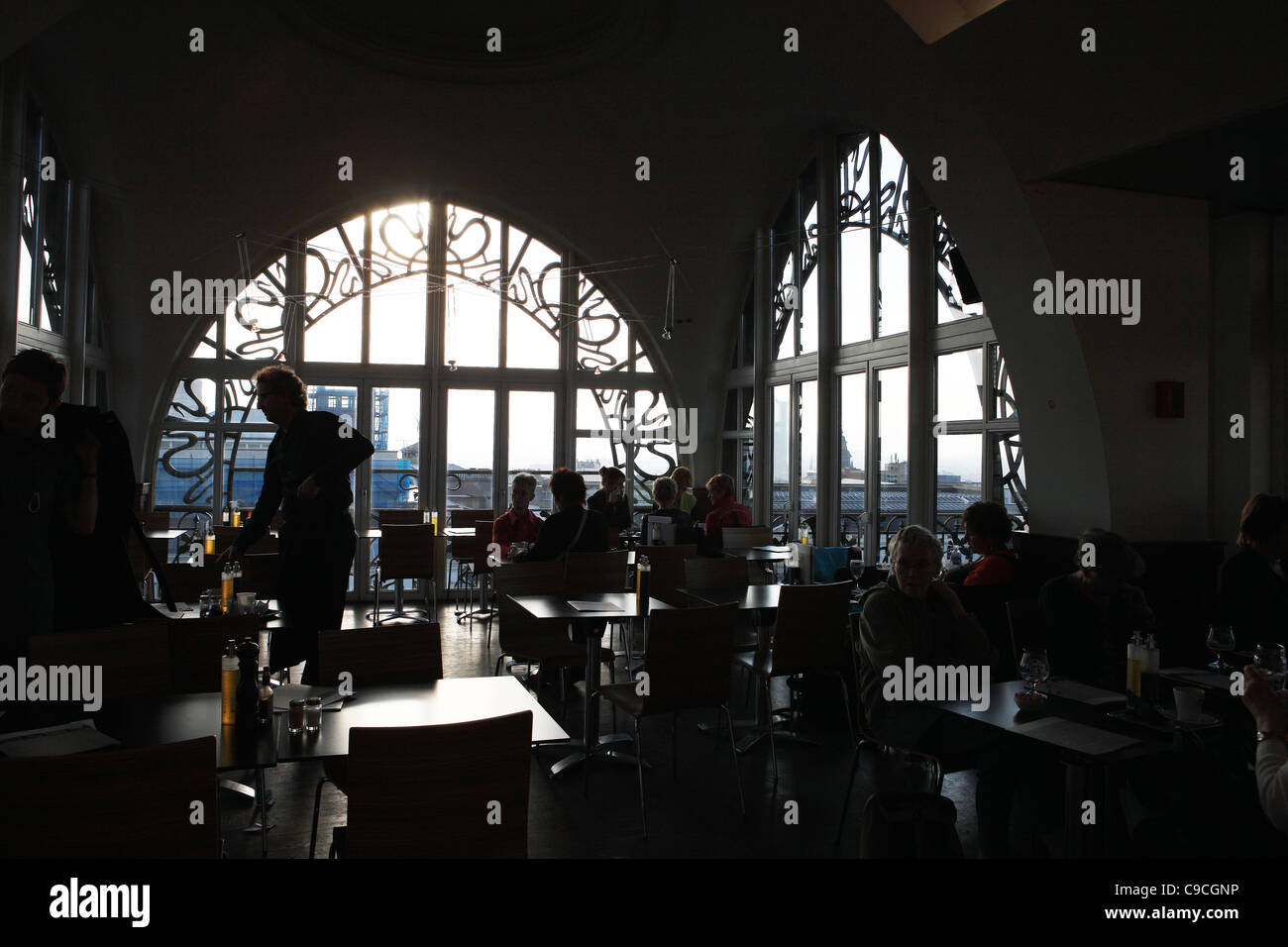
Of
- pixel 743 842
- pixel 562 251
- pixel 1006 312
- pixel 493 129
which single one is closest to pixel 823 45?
pixel 1006 312

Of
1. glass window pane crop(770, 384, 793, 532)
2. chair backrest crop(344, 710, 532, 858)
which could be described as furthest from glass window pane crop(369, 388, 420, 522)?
chair backrest crop(344, 710, 532, 858)

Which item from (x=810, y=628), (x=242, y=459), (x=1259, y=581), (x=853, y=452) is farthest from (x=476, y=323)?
(x=1259, y=581)

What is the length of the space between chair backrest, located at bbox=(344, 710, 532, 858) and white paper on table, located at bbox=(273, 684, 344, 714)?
738 mm

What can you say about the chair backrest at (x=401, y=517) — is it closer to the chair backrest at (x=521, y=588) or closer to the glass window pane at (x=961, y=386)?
the chair backrest at (x=521, y=588)

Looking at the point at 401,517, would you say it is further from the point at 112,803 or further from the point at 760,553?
the point at 112,803

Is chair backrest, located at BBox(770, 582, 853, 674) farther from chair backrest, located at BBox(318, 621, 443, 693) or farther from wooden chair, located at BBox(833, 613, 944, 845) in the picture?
chair backrest, located at BBox(318, 621, 443, 693)

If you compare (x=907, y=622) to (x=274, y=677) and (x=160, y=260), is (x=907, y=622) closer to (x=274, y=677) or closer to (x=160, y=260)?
(x=274, y=677)

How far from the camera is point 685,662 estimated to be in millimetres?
3867

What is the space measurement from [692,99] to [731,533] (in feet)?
14.2

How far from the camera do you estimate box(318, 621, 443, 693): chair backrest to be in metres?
3.13

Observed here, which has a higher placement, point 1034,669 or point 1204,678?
point 1034,669

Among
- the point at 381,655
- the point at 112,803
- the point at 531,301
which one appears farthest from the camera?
the point at 531,301

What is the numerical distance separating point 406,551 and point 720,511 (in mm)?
2862
